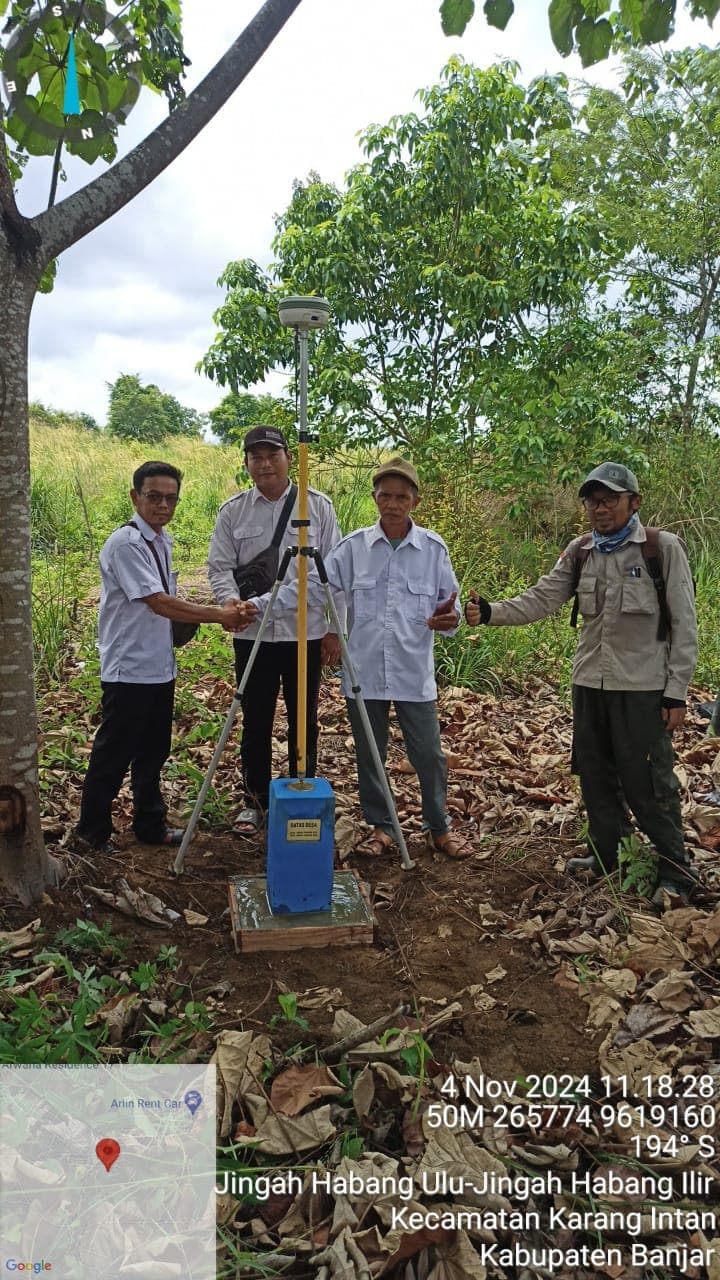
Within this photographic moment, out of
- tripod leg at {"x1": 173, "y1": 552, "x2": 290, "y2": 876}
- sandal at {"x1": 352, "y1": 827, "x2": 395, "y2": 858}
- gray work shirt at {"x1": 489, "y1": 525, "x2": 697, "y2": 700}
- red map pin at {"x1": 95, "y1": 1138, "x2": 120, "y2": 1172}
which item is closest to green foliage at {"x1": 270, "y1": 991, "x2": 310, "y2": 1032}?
red map pin at {"x1": 95, "y1": 1138, "x2": 120, "y2": 1172}

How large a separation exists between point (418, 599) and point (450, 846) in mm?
1244

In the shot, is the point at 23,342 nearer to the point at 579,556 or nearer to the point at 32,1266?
the point at 579,556

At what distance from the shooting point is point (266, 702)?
170 inches

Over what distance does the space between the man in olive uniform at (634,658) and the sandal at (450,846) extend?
68 cm

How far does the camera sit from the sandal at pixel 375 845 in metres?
4.18

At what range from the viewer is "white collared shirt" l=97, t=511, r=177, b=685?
3.70 m

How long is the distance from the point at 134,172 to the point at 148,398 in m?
28.7

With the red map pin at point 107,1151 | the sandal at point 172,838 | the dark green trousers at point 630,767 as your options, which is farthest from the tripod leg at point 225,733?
the red map pin at point 107,1151

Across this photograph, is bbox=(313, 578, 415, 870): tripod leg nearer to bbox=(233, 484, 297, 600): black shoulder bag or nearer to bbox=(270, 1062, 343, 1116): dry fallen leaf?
bbox=(233, 484, 297, 600): black shoulder bag

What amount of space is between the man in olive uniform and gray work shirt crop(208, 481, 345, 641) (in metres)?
1.24

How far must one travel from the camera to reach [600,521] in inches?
140

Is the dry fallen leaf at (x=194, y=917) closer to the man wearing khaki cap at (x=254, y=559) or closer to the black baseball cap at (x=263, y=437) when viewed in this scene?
the man wearing khaki cap at (x=254, y=559)

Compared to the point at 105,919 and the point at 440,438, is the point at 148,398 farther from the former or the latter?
the point at 105,919

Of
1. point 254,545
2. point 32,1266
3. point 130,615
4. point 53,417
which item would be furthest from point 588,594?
point 53,417
